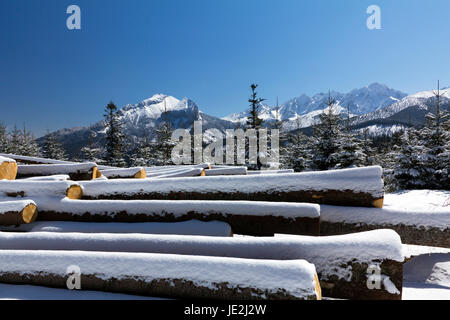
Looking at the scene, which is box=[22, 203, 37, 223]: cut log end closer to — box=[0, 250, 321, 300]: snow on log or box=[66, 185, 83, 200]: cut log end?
box=[66, 185, 83, 200]: cut log end

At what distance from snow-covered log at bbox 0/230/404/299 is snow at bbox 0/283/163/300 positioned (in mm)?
415

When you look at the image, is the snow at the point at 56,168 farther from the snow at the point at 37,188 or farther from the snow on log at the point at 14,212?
the snow on log at the point at 14,212

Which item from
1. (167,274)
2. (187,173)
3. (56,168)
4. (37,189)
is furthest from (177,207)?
(56,168)

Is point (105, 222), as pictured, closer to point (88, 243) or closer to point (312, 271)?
point (88, 243)

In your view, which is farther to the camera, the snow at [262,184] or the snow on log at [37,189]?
the snow on log at [37,189]

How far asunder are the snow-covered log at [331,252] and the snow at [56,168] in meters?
2.79

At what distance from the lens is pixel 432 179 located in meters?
14.3

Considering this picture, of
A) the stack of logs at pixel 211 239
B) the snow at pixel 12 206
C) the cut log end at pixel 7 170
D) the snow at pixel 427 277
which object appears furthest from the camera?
the cut log end at pixel 7 170

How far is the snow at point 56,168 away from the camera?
4.47m

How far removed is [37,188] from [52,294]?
1.94m

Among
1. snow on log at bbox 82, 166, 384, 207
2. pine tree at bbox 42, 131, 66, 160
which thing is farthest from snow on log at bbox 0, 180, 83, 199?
pine tree at bbox 42, 131, 66, 160

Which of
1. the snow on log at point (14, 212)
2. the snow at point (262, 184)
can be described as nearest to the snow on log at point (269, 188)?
the snow at point (262, 184)

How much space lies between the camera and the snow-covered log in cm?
185
